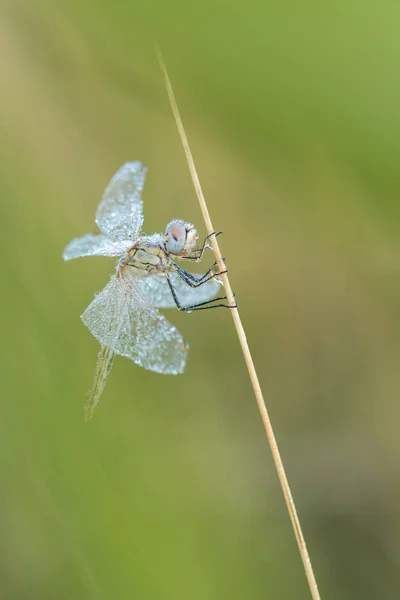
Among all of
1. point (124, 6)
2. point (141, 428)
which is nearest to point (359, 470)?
point (141, 428)

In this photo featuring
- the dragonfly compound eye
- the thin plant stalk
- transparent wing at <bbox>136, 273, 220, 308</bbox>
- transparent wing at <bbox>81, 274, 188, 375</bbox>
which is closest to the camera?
the thin plant stalk

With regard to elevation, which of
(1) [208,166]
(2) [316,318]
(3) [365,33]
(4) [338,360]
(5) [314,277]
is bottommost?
(4) [338,360]

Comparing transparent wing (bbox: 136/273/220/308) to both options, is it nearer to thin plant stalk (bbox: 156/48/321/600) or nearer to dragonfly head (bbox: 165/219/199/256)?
dragonfly head (bbox: 165/219/199/256)

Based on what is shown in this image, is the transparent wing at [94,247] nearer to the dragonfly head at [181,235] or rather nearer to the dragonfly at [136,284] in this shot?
the dragonfly at [136,284]

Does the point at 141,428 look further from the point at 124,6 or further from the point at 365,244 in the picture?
the point at 124,6

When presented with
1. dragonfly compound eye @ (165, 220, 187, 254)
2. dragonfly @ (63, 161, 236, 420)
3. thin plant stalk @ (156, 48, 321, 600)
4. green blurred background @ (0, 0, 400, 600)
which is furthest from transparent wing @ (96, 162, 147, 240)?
thin plant stalk @ (156, 48, 321, 600)

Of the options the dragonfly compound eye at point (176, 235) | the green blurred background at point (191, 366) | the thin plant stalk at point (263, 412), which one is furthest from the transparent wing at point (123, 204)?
the thin plant stalk at point (263, 412)
